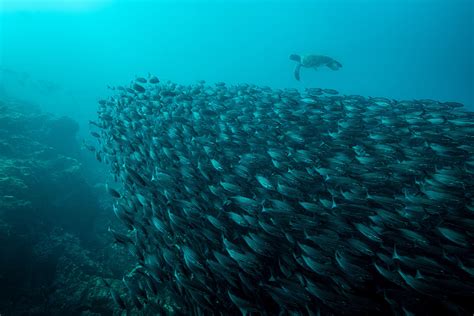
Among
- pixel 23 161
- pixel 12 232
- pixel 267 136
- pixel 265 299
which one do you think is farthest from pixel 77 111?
pixel 265 299

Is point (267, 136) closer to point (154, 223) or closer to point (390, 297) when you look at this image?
point (154, 223)

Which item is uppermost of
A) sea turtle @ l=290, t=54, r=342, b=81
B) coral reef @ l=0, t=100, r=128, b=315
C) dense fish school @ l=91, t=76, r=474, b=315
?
sea turtle @ l=290, t=54, r=342, b=81

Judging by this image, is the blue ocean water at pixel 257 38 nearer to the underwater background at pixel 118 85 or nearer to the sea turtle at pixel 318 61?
the underwater background at pixel 118 85

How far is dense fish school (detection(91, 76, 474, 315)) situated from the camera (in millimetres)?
3701

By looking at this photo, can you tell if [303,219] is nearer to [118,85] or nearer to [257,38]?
[118,85]

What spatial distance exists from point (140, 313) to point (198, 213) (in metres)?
3.43

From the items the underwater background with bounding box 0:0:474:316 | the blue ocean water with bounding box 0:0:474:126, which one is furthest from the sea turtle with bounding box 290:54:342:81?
the blue ocean water with bounding box 0:0:474:126

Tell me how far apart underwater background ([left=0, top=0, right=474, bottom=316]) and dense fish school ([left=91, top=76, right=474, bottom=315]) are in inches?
4.1

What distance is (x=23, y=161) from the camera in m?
11.9

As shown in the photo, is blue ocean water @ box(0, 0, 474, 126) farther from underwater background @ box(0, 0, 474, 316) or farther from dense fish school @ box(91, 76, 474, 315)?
dense fish school @ box(91, 76, 474, 315)

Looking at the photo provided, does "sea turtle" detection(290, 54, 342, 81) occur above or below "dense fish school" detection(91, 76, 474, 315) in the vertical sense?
above

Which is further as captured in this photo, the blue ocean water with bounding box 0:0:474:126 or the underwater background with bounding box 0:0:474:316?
the blue ocean water with bounding box 0:0:474:126

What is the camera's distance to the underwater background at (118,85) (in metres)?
7.04

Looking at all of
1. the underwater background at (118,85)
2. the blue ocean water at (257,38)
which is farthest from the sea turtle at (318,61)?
the blue ocean water at (257,38)
